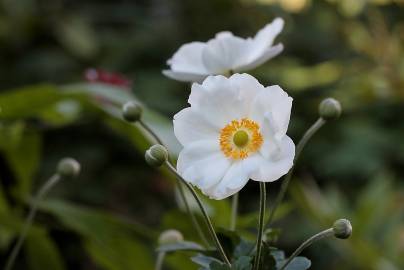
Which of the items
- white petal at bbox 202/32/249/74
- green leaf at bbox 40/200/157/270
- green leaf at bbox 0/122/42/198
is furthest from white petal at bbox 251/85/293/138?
green leaf at bbox 0/122/42/198

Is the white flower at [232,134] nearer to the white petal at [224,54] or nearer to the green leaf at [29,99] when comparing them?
the white petal at [224,54]

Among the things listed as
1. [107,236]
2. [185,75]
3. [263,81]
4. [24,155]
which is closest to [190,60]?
[185,75]

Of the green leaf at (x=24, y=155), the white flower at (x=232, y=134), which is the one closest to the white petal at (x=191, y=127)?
the white flower at (x=232, y=134)

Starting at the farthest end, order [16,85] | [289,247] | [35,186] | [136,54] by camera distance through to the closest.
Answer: [136,54] < [16,85] < [289,247] < [35,186]

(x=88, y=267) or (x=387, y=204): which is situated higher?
(x=387, y=204)

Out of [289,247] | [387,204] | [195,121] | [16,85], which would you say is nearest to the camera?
[195,121]

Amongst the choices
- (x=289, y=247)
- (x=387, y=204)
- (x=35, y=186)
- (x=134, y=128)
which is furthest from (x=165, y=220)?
(x=289, y=247)

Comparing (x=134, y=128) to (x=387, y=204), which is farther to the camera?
(x=387, y=204)

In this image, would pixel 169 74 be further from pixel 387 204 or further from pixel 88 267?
pixel 88 267

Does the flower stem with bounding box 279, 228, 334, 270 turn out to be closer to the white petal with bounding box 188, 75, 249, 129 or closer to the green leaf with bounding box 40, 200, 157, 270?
the white petal with bounding box 188, 75, 249, 129
